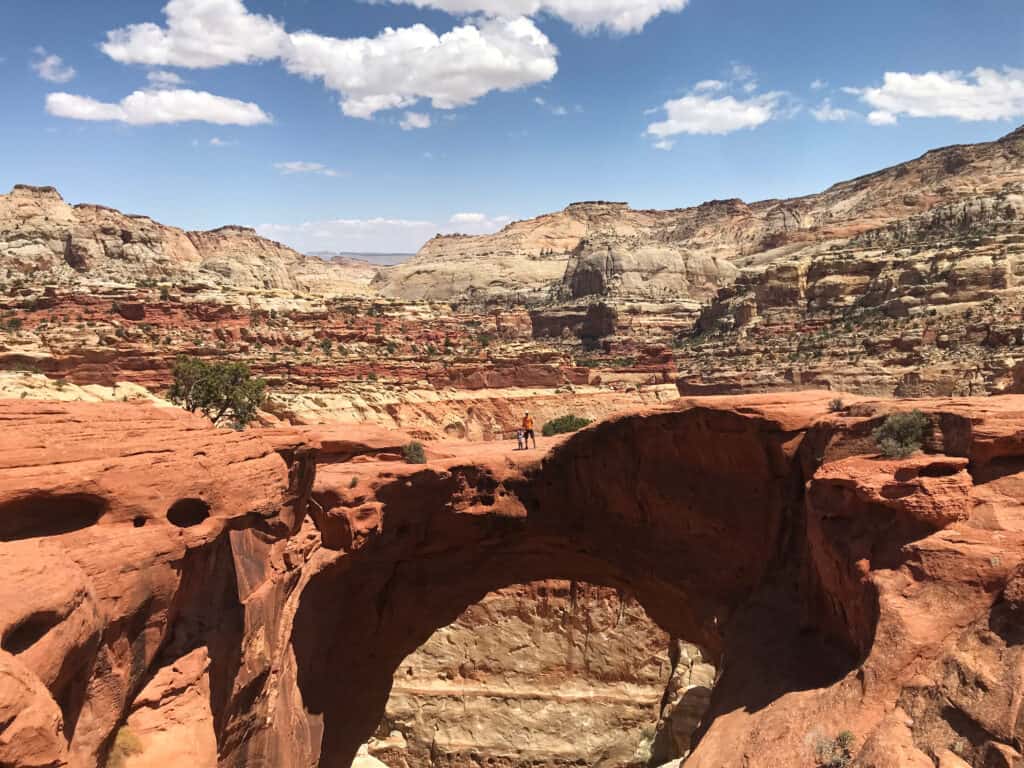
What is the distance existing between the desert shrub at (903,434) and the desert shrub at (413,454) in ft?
39.2

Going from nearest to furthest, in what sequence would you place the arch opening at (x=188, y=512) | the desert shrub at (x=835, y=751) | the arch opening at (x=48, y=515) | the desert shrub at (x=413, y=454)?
the desert shrub at (x=835, y=751)
the arch opening at (x=48, y=515)
the arch opening at (x=188, y=512)
the desert shrub at (x=413, y=454)

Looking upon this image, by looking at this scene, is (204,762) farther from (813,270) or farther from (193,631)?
(813,270)

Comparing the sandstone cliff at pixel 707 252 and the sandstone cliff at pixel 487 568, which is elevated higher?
the sandstone cliff at pixel 707 252

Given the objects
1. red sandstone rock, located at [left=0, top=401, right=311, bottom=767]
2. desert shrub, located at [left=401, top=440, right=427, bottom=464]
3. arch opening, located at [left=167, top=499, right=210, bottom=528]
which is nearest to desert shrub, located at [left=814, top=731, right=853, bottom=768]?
red sandstone rock, located at [left=0, top=401, right=311, bottom=767]

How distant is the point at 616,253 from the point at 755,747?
122 metres

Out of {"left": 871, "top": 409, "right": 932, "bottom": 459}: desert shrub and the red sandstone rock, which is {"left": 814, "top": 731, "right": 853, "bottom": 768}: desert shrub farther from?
the red sandstone rock

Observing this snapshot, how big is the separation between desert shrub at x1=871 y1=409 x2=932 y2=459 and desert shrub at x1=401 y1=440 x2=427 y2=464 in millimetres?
11948

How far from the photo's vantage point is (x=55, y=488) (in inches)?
392

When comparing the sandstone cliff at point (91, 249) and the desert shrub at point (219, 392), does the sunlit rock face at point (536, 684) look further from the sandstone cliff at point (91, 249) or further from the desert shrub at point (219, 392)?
the sandstone cliff at point (91, 249)

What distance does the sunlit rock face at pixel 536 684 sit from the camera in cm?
2652

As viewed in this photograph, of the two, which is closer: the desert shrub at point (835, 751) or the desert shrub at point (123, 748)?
the desert shrub at point (835, 751)

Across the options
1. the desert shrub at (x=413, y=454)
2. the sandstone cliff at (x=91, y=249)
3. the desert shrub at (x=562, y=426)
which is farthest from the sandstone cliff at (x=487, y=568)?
the sandstone cliff at (x=91, y=249)

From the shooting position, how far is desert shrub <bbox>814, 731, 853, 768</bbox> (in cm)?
942

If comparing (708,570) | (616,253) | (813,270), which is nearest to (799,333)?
(813,270)
